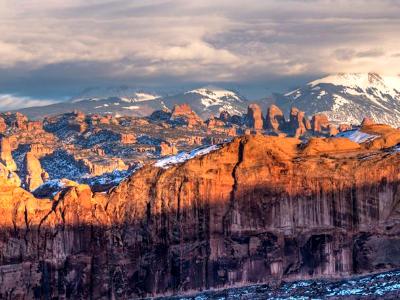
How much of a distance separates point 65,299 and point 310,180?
29.5 meters

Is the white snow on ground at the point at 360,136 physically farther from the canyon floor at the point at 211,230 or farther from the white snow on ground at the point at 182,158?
the canyon floor at the point at 211,230

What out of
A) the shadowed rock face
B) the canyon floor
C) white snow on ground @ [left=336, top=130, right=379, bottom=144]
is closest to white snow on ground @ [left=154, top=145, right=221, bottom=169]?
the canyon floor

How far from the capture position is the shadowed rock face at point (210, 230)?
134m

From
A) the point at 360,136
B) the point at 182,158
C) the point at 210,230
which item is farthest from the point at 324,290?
the point at 360,136

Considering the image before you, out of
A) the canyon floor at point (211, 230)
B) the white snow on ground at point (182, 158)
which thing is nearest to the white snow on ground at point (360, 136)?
the white snow on ground at point (182, 158)

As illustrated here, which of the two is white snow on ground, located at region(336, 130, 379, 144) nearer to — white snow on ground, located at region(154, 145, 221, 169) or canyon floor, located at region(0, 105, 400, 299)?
white snow on ground, located at region(154, 145, 221, 169)

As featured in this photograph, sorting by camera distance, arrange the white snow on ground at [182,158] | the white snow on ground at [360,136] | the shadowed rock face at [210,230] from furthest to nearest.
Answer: the white snow on ground at [360,136], the white snow on ground at [182,158], the shadowed rock face at [210,230]

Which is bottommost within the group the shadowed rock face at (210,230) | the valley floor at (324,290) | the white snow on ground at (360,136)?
the valley floor at (324,290)

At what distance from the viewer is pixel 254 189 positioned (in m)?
137

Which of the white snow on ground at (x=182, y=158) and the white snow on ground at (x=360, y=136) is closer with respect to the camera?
the white snow on ground at (x=182, y=158)

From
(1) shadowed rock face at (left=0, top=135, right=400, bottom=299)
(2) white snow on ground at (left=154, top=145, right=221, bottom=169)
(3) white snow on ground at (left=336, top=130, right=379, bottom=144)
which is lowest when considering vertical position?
(1) shadowed rock face at (left=0, top=135, right=400, bottom=299)

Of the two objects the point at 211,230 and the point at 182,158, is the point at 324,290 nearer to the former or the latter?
the point at 211,230

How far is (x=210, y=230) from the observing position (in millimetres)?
136375

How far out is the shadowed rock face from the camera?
441ft
